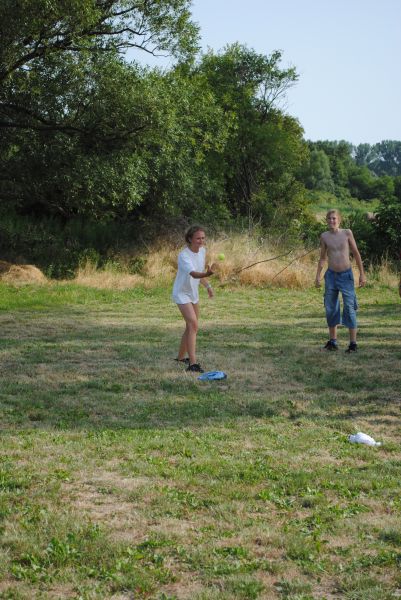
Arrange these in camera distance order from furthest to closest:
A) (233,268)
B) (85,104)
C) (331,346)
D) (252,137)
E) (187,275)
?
(252,137), (233,268), (85,104), (331,346), (187,275)

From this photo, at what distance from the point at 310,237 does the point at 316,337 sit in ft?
52.6

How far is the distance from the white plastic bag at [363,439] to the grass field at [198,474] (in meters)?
0.11

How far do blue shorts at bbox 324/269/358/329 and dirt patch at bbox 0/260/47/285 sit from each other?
10.2 metres

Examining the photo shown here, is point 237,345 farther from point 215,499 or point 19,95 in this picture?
point 19,95

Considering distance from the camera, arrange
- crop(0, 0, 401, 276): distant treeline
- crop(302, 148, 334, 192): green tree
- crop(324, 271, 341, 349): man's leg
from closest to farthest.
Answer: crop(324, 271, 341, 349): man's leg
crop(0, 0, 401, 276): distant treeline
crop(302, 148, 334, 192): green tree

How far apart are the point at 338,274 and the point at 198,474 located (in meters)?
6.16

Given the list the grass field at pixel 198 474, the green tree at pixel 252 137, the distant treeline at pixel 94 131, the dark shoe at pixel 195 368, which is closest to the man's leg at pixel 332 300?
the grass field at pixel 198 474

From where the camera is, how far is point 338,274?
11.0 metres

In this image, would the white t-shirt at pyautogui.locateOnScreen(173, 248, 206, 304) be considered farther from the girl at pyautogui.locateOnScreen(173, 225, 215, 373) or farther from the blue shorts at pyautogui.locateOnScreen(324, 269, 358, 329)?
the blue shorts at pyautogui.locateOnScreen(324, 269, 358, 329)

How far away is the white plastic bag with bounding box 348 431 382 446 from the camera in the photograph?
6211 millimetres

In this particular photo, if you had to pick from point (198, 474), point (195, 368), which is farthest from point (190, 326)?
point (198, 474)

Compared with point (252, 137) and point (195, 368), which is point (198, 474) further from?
point (252, 137)

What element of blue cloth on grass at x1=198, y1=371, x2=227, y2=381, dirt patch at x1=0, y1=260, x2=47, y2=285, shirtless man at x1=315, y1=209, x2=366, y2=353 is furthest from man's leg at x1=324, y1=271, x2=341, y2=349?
dirt patch at x1=0, y1=260, x2=47, y2=285

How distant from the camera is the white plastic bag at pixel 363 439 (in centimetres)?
621
